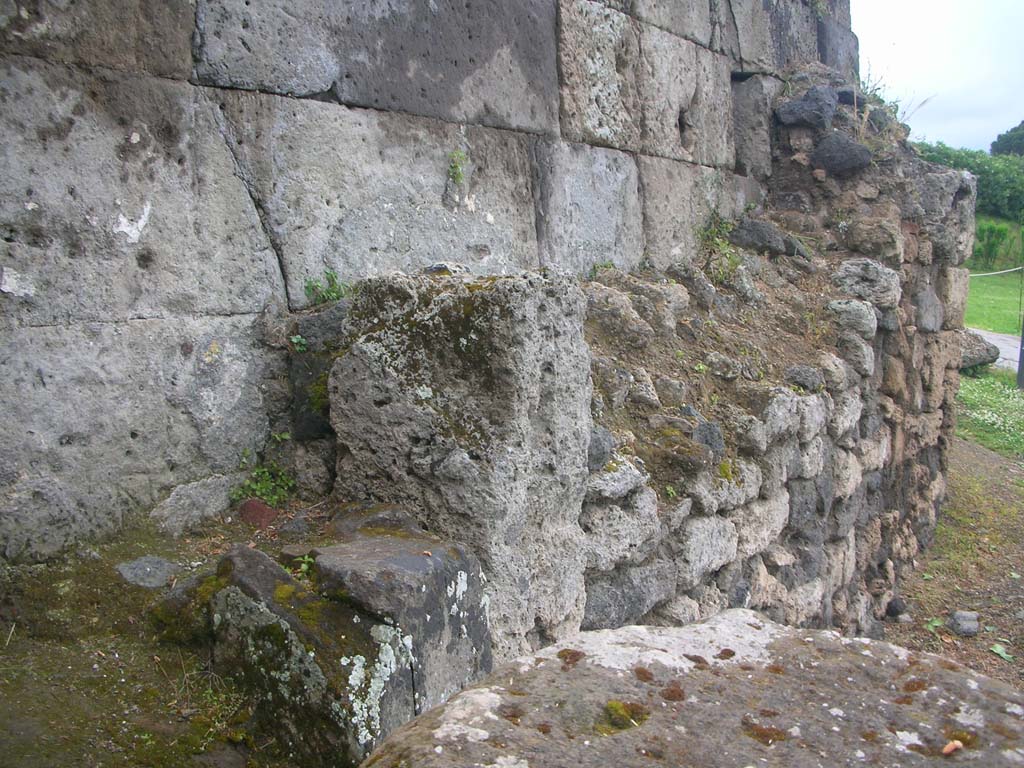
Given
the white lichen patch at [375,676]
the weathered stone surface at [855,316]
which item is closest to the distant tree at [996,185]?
the weathered stone surface at [855,316]

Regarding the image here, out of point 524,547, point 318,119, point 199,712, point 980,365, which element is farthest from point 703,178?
point 980,365

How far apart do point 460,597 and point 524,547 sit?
0.46 m

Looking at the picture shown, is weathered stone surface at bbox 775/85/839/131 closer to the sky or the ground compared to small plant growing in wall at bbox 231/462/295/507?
closer to the sky

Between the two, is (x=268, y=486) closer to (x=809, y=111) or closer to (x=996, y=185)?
(x=809, y=111)

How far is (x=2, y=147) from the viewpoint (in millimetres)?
2807

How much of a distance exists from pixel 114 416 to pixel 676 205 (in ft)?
13.0

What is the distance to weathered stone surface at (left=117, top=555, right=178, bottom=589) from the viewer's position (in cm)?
287

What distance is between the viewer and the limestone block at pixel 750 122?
698cm

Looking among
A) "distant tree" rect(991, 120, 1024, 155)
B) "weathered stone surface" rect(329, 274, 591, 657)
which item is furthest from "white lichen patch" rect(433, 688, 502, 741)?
"distant tree" rect(991, 120, 1024, 155)

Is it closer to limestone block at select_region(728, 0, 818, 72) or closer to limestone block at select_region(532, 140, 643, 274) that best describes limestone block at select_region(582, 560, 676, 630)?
limestone block at select_region(532, 140, 643, 274)

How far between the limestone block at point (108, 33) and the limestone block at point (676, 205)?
3132 millimetres

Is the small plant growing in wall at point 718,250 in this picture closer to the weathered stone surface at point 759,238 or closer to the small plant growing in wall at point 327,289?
the weathered stone surface at point 759,238

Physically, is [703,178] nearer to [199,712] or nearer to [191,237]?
[191,237]

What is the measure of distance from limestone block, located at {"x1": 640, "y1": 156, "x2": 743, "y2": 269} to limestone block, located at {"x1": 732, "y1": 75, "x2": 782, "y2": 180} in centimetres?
43
